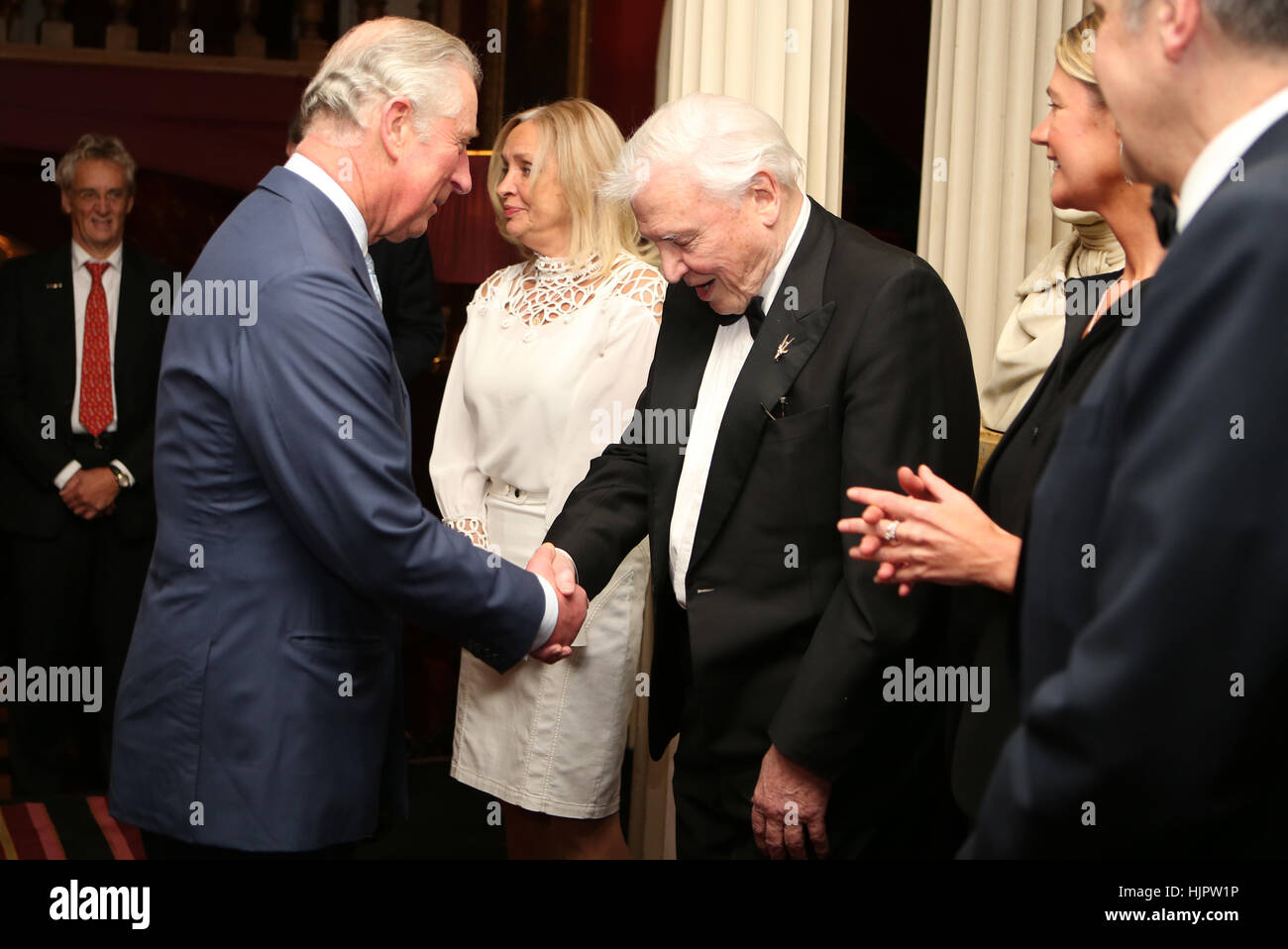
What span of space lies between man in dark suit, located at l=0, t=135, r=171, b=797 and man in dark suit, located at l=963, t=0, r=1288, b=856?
3679 millimetres

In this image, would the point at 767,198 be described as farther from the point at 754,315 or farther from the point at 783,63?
the point at 783,63

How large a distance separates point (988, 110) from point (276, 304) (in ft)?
6.54

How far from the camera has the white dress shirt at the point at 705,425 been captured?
7.33ft

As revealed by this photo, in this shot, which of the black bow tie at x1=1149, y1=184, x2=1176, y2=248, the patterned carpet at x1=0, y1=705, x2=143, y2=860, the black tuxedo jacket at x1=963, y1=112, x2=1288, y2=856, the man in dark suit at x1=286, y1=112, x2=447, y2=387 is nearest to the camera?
the black tuxedo jacket at x1=963, y1=112, x2=1288, y2=856

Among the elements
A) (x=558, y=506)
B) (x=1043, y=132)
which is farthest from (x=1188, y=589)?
(x=558, y=506)

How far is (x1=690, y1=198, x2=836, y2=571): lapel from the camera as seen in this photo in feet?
6.93

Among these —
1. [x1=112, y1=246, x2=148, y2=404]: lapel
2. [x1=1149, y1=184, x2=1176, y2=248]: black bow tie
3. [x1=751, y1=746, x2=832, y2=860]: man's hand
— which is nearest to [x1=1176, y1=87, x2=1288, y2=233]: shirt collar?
[x1=1149, y1=184, x2=1176, y2=248]: black bow tie

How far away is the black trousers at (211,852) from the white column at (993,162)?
194cm

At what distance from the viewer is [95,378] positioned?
429 centimetres

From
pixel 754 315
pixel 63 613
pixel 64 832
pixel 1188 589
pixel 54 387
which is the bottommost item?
pixel 64 832

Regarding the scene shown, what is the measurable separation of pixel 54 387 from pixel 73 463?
0.86 ft

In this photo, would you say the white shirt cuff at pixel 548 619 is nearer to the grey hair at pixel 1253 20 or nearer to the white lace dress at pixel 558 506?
the white lace dress at pixel 558 506

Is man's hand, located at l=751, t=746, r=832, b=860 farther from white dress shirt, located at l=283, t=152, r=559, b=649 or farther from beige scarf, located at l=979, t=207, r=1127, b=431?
white dress shirt, located at l=283, t=152, r=559, b=649

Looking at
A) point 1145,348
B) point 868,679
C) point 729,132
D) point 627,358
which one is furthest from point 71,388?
point 1145,348
